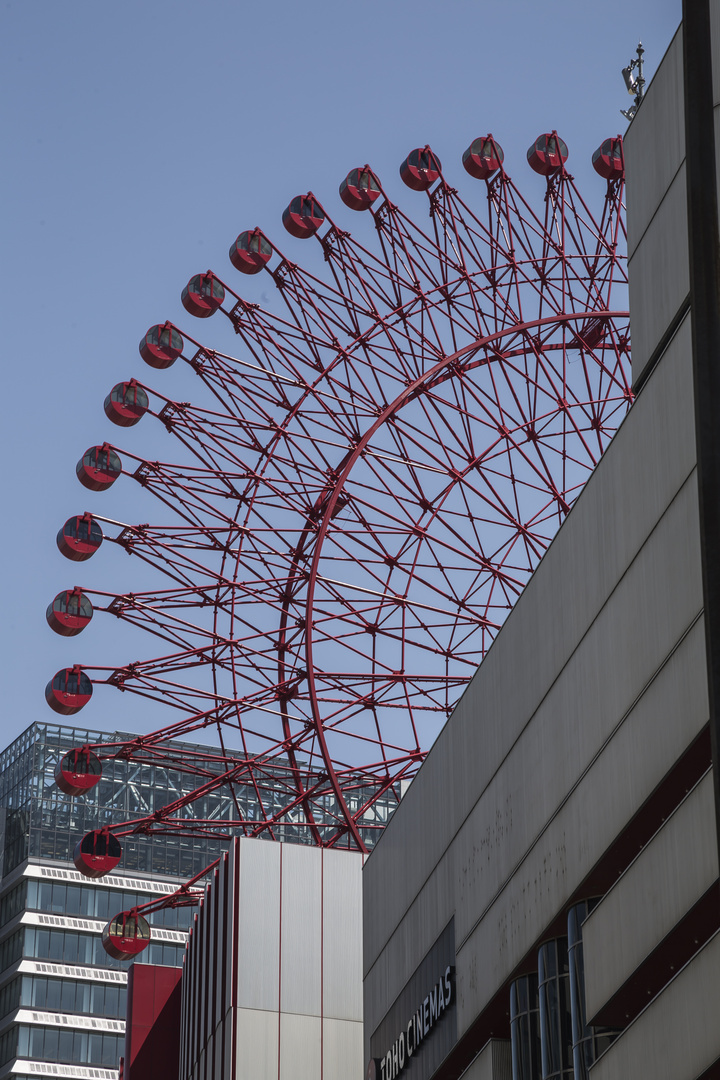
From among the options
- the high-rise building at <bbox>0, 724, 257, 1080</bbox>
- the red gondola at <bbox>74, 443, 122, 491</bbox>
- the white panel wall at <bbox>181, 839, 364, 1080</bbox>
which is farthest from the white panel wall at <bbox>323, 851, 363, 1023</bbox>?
the high-rise building at <bbox>0, 724, 257, 1080</bbox>

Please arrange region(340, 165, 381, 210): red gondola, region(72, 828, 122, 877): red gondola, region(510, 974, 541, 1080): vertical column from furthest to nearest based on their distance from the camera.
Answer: region(340, 165, 381, 210): red gondola, region(72, 828, 122, 877): red gondola, region(510, 974, 541, 1080): vertical column

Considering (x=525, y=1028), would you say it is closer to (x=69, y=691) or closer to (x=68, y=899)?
(x=69, y=691)

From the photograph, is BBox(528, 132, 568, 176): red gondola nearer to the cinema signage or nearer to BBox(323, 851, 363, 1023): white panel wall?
BBox(323, 851, 363, 1023): white panel wall

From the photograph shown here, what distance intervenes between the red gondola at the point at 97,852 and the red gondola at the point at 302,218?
1307 cm

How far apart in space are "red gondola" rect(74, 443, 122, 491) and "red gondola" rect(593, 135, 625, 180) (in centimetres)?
1217

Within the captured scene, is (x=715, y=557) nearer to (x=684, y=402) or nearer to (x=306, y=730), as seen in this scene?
(x=684, y=402)

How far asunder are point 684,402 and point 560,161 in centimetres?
2365

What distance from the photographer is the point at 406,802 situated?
2286 cm

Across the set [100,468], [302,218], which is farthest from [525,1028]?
[302,218]

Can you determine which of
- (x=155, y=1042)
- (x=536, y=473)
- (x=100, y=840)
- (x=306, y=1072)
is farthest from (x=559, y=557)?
(x=155, y=1042)

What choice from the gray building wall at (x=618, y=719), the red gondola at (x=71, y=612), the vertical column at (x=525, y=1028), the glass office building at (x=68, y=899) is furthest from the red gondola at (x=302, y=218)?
the glass office building at (x=68, y=899)

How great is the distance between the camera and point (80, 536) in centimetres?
3378

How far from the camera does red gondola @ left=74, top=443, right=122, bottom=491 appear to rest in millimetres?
34875

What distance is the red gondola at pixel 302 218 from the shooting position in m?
35.9
